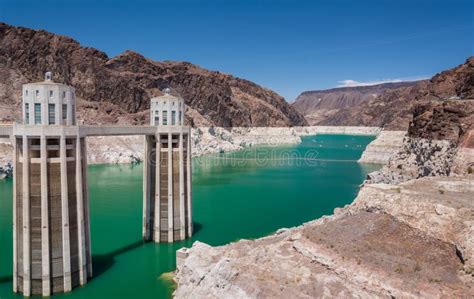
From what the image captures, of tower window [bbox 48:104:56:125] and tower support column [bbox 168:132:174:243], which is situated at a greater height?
tower window [bbox 48:104:56:125]

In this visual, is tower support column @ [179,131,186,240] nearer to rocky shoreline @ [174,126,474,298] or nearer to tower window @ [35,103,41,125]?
rocky shoreline @ [174,126,474,298]

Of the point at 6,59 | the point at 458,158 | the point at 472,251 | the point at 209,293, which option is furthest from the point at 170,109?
the point at 6,59

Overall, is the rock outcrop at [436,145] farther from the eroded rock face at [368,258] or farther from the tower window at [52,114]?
the tower window at [52,114]

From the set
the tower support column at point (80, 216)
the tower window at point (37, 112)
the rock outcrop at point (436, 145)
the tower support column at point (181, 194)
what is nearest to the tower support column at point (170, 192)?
the tower support column at point (181, 194)

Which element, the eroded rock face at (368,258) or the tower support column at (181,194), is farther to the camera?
the tower support column at (181,194)

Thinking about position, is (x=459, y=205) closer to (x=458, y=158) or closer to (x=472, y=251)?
(x=472, y=251)

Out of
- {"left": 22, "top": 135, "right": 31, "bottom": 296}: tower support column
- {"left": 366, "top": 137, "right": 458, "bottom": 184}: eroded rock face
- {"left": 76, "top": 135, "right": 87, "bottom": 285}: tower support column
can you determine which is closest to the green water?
{"left": 76, "top": 135, "right": 87, "bottom": 285}: tower support column
